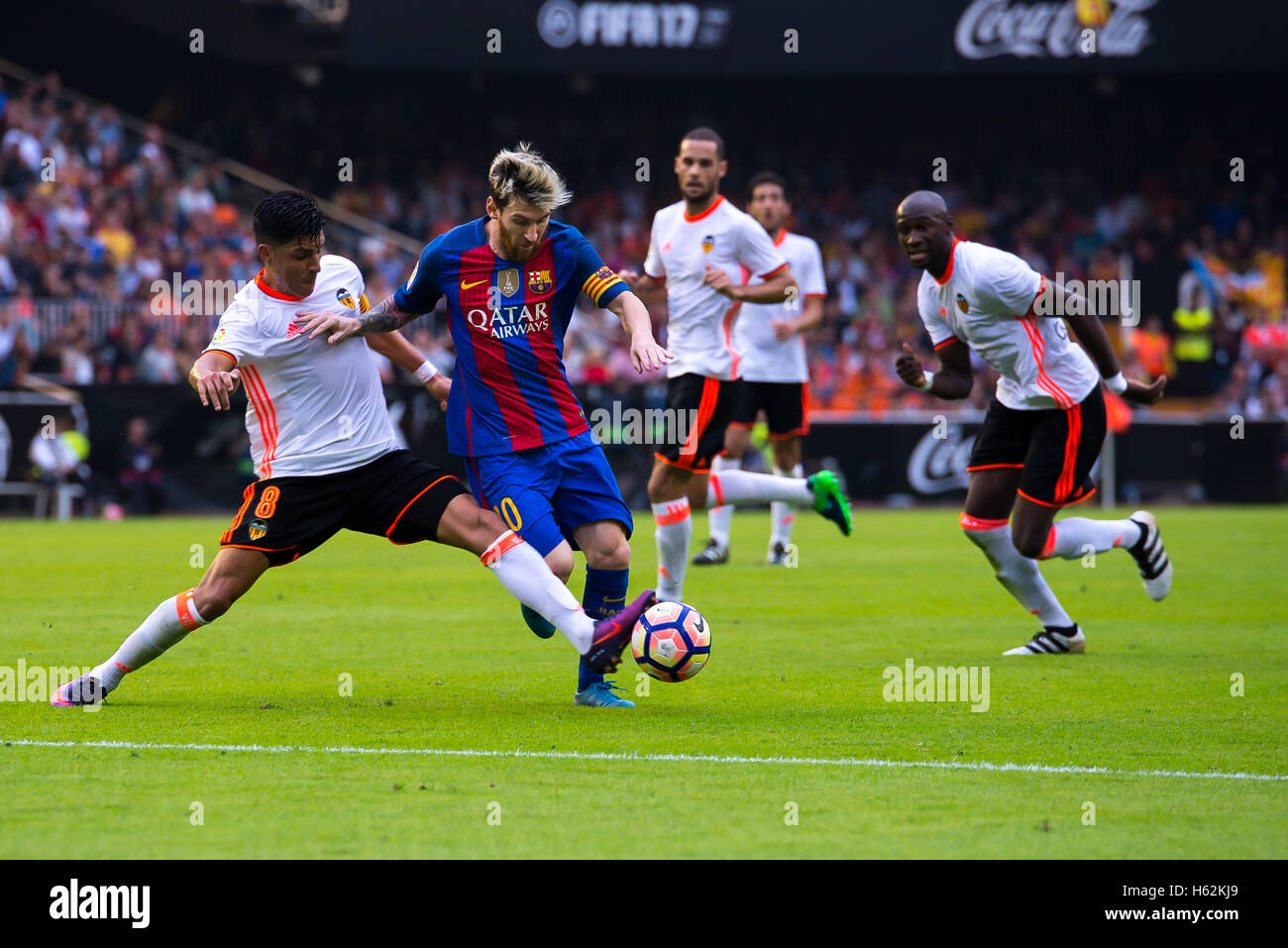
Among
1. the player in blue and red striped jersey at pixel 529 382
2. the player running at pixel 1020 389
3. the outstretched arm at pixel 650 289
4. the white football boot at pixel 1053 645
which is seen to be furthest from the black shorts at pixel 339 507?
the outstretched arm at pixel 650 289

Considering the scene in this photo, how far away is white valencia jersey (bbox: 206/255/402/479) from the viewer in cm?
658

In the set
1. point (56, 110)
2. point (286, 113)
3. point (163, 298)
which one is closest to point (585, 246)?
point (163, 298)

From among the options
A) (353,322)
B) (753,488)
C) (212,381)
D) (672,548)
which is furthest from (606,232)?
(212,381)

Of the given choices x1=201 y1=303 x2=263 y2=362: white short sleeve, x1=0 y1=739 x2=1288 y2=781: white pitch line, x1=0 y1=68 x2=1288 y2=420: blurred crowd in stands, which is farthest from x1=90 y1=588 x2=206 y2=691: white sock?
x1=0 y1=68 x2=1288 y2=420: blurred crowd in stands

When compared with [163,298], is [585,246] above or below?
below

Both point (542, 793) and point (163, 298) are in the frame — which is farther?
point (163, 298)

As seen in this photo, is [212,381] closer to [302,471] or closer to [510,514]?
[302,471]

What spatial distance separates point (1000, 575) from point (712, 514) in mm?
5272

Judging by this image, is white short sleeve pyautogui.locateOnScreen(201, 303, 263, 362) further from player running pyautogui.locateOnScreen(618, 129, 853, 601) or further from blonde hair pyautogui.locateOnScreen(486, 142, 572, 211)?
player running pyautogui.locateOnScreen(618, 129, 853, 601)

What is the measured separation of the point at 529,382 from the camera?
6.76 m

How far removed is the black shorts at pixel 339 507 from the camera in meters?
6.53

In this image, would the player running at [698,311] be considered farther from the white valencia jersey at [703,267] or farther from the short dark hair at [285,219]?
the short dark hair at [285,219]
